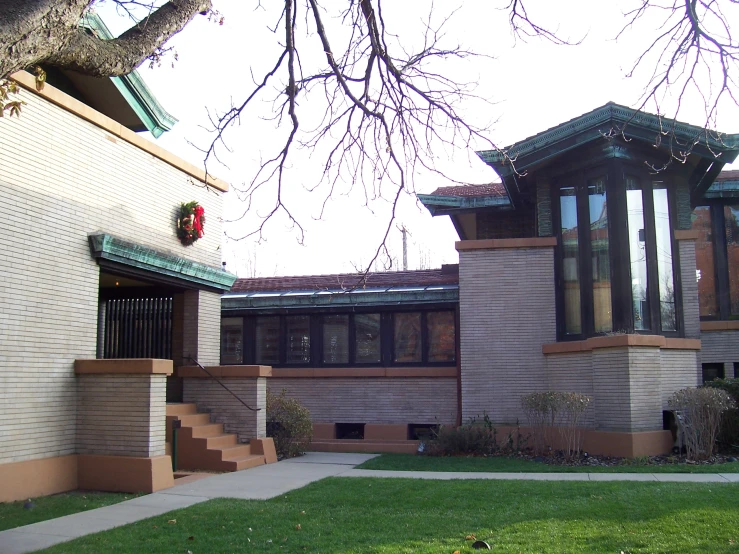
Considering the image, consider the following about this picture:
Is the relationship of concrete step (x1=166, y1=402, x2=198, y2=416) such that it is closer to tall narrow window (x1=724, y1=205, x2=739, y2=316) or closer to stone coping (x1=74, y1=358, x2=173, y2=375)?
stone coping (x1=74, y1=358, x2=173, y2=375)

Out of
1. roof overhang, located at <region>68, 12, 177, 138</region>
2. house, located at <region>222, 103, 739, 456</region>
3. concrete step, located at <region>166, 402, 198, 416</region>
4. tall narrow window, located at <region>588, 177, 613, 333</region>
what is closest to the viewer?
concrete step, located at <region>166, 402, 198, 416</region>

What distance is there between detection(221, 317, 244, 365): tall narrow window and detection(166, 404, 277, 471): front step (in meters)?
5.70

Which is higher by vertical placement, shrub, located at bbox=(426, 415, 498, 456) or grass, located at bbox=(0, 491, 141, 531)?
shrub, located at bbox=(426, 415, 498, 456)

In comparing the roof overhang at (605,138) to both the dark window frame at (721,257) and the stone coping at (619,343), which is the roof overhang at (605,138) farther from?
the stone coping at (619,343)

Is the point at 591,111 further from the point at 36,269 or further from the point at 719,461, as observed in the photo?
the point at 36,269

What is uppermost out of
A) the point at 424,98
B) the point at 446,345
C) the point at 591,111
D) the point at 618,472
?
the point at 591,111

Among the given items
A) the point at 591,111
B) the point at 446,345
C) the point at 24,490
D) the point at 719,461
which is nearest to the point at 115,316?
the point at 24,490

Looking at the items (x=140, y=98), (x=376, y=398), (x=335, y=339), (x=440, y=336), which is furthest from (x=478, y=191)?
(x=140, y=98)

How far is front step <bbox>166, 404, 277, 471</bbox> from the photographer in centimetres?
1367

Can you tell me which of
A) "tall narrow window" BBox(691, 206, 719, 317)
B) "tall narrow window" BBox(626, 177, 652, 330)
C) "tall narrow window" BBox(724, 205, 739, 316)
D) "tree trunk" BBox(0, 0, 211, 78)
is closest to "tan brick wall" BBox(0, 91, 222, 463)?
"tree trunk" BBox(0, 0, 211, 78)

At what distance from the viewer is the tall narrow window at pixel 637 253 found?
15859 mm

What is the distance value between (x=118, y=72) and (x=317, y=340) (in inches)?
569

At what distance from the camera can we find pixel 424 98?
9180 mm

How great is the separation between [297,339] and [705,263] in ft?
35.8
